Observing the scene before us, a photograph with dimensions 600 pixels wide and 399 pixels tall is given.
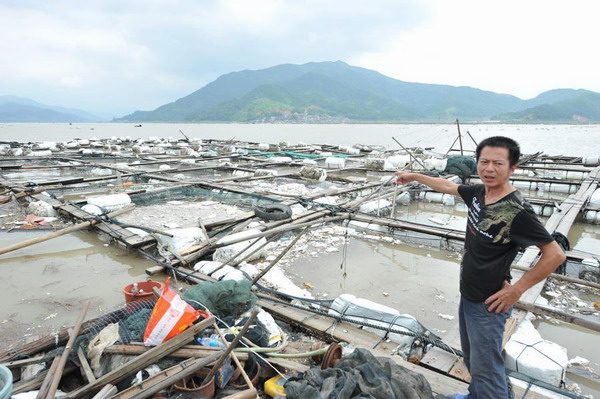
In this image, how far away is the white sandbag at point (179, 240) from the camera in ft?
19.3

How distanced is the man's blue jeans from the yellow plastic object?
1429 mm

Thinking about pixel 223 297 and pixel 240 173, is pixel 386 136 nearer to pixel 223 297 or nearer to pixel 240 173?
pixel 240 173

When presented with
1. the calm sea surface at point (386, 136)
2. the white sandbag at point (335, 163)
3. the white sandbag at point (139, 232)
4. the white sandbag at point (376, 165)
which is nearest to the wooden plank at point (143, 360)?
the white sandbag at point (139, 232)

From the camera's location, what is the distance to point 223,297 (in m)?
3.77

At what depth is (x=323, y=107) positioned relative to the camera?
176 meters

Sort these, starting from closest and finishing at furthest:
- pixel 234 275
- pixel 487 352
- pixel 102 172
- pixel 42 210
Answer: pixel 487 352, pixel 234 275, pixel 42 210, pixel 102 172

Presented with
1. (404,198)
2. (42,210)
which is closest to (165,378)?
(42,210)

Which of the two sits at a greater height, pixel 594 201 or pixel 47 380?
pixel 47 380

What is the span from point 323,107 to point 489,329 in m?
180

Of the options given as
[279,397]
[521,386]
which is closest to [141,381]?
[279,397]

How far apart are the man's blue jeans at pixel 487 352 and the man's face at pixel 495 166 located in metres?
0.81

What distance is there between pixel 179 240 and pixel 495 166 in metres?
A: 5.14

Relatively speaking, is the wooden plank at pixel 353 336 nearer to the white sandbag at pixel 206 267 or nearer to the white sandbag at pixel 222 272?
the white sandbag at pixel 222 272

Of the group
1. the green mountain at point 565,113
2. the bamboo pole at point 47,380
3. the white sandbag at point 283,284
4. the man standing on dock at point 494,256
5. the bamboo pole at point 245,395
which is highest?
the green mountain at point 565,113
